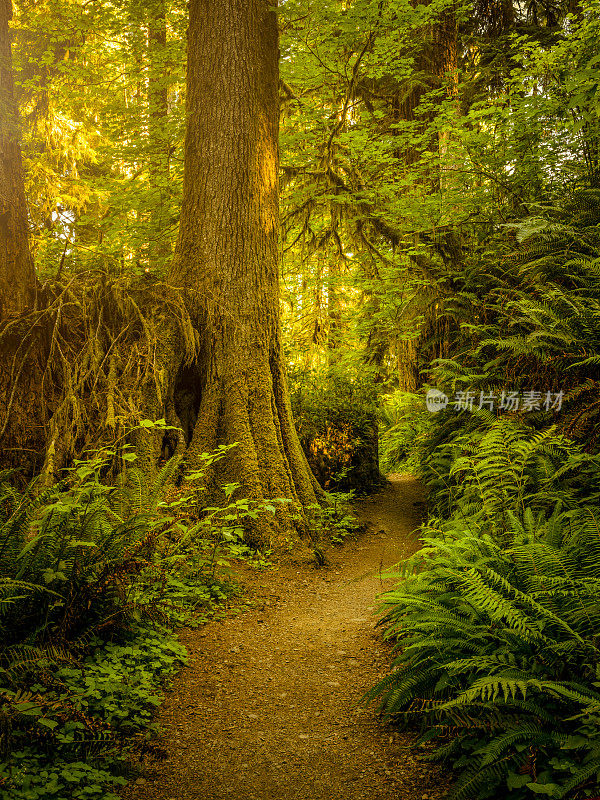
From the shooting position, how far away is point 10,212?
21.3ft

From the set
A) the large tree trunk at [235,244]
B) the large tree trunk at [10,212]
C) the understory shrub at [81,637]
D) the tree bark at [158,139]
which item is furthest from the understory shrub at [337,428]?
the understory shrub at [81,637]

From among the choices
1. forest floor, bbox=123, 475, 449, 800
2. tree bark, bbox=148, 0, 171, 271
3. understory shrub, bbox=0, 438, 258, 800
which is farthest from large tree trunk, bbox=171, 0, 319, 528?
understory shrub, bbox=0, 438, 258, 800

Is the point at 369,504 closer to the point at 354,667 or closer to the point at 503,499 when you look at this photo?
the point at 503,499

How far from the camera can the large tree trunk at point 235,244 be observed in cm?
648

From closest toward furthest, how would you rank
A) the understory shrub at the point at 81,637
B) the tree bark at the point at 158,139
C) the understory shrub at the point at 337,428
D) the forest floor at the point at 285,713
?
the understory shrub at the point at 81,637 → the forest floor at the point at 285,713 → the tree bark at the point at 158,139 → the understory shrub at the point at 337,428

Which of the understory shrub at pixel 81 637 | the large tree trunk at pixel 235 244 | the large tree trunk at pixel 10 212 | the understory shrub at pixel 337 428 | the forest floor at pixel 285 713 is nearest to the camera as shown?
the understory shrub at pixel 81 637

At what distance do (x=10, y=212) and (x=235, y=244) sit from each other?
2.67 meters

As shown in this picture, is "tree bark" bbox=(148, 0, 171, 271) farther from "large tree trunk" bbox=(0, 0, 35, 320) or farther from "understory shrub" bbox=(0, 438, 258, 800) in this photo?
"understory shrub" bbox=(0, 438, 258, 800)

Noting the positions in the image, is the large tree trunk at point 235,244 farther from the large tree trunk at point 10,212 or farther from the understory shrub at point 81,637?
the understory shrub at point 81,637

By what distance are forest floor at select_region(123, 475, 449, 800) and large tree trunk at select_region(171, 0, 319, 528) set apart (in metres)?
1.71

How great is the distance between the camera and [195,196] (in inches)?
268

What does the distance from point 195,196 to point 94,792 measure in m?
6.14

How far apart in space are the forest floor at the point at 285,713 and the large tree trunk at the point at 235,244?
5.60 feet

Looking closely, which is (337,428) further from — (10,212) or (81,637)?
(81,637)
